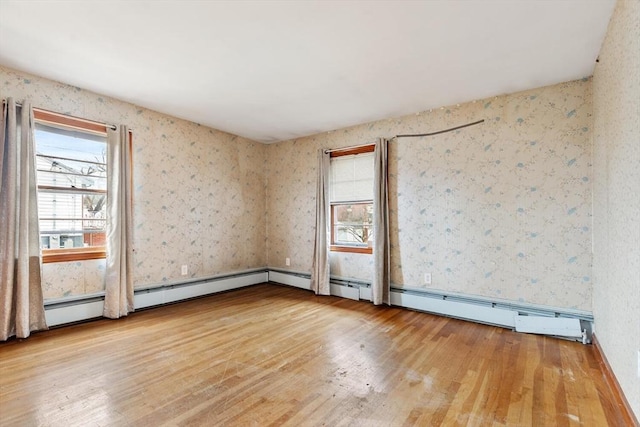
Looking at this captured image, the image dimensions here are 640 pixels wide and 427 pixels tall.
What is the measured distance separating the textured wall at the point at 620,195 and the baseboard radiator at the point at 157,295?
4.53 meters

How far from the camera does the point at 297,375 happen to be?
2326mm

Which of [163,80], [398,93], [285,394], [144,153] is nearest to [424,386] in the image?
[285,394]

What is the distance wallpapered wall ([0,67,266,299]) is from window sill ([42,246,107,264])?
69mm

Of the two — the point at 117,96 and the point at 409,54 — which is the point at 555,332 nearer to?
the point at 409,54

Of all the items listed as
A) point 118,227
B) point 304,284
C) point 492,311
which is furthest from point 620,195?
point 118,227

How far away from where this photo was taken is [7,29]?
2.32m

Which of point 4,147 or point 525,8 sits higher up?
point 525,8

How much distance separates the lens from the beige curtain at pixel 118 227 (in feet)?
11.7

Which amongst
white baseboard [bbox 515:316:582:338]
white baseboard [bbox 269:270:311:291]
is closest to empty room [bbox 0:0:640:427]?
white baseboard [bbox 515:316:582:338]

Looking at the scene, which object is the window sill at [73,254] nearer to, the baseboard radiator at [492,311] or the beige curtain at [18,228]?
the beige curtain at [18,228]

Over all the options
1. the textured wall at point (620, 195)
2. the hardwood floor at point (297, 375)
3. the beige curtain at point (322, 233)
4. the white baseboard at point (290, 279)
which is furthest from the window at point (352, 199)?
the textured wall at point (620, 195)

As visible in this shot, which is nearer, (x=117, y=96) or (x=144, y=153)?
(x=117, y=96)

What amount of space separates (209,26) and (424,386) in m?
3.03

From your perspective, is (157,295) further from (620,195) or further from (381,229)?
(620,195)
